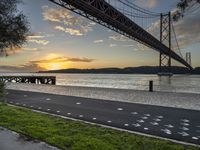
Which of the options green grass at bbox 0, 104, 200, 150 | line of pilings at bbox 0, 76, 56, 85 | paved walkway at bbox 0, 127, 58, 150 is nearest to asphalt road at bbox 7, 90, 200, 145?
green grass at bbox 0, 104, 200, 150

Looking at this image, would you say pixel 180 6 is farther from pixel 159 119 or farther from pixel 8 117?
pixel 8 117

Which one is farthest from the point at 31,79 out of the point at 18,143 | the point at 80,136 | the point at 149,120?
the point at 18,143

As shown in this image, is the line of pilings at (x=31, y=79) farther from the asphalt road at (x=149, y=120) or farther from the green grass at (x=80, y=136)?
the green grass at (x=80, y=136)

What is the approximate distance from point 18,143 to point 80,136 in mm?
1629

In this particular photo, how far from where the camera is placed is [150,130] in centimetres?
858

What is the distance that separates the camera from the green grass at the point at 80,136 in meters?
6.55

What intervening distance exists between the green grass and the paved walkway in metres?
0.29

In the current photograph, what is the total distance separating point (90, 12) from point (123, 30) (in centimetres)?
1109

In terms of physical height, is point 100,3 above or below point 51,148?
above

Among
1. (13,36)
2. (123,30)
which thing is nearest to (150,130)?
(13,36)

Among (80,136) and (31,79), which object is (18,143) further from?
(31,79)

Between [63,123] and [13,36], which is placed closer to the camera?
[63,123]

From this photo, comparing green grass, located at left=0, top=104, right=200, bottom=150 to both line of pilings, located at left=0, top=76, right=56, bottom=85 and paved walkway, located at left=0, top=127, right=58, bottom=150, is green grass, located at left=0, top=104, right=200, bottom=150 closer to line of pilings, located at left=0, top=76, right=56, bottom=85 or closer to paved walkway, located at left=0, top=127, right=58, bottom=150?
paved walkway, located at left=0, top=127, right=58, bottom=150

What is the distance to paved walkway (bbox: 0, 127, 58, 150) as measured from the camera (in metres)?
6.05
